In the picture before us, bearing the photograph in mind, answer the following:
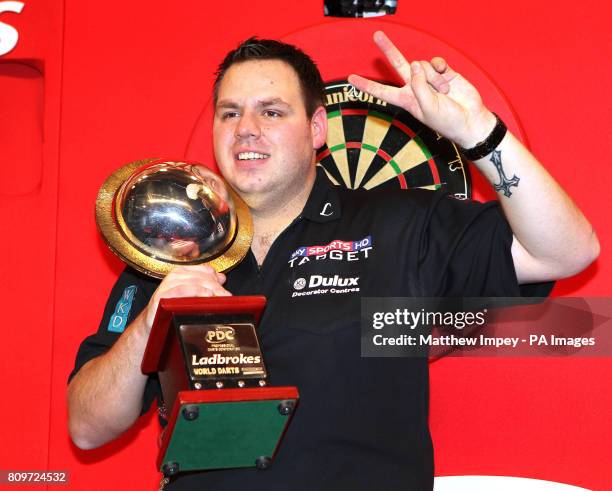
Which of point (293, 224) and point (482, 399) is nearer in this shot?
point (293, 224)

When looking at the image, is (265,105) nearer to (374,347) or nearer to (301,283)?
(301,283)

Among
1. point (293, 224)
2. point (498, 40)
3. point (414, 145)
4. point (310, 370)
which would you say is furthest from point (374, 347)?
point (498, 40)

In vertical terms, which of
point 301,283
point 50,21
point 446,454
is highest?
point 50,21

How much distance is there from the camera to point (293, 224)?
1926 millimetres

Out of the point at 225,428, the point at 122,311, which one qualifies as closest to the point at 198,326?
the point at 225,428

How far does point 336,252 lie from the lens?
6.10 feet

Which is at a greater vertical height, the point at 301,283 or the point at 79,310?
the point at 301,283

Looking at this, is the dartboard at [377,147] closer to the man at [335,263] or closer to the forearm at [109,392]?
the man at [335,263]

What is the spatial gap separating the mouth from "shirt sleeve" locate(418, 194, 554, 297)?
35 cm

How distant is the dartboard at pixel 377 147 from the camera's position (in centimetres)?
224

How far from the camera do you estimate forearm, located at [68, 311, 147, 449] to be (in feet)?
5.54

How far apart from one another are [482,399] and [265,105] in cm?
86

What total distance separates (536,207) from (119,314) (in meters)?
0.86

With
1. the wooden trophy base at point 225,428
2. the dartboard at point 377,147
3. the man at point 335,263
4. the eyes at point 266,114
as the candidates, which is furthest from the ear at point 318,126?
the wooden trophy base at point 225,428
